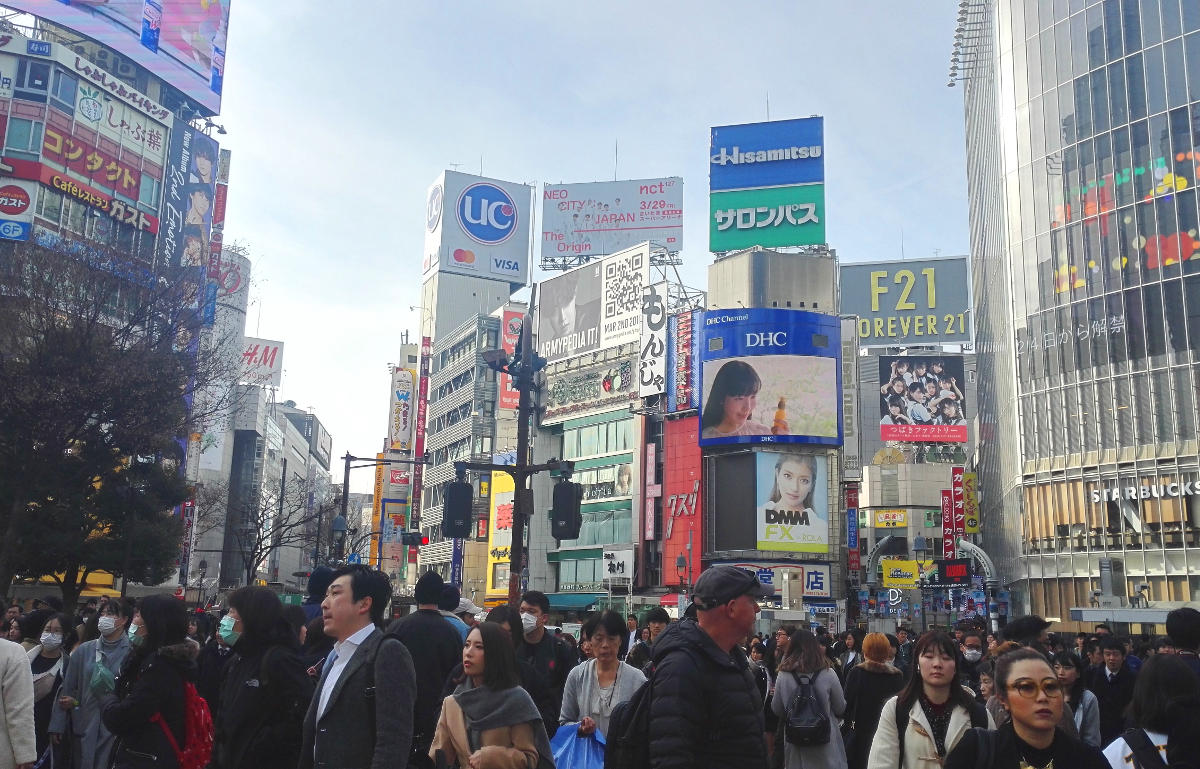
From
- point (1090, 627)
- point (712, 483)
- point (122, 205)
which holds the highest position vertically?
point (122, 205)

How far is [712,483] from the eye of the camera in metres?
60.2

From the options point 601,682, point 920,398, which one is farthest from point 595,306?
point 601,682

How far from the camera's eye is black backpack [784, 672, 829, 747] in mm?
7461

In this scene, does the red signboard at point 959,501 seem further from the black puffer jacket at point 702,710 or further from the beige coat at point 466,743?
the black puffer jacket at point 702,710

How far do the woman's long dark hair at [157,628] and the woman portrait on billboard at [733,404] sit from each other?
53309 mm

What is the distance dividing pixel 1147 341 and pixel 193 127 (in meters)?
50.9

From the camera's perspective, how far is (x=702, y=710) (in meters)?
4.31

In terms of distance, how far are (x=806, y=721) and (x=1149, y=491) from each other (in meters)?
38.9

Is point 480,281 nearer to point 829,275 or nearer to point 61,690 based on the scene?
point 829,275

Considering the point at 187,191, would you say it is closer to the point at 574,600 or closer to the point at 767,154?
the point at 574,600

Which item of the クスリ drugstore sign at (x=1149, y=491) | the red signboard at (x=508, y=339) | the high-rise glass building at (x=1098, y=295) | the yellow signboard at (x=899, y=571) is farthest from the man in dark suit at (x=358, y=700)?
the red signboard at (x=508, y=339)

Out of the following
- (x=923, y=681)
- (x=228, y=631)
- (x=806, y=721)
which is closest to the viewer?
(x=923, y=681)

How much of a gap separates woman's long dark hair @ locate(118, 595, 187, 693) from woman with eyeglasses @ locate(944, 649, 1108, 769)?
4.46 m

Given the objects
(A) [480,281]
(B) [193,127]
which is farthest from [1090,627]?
(A) [480,281]
